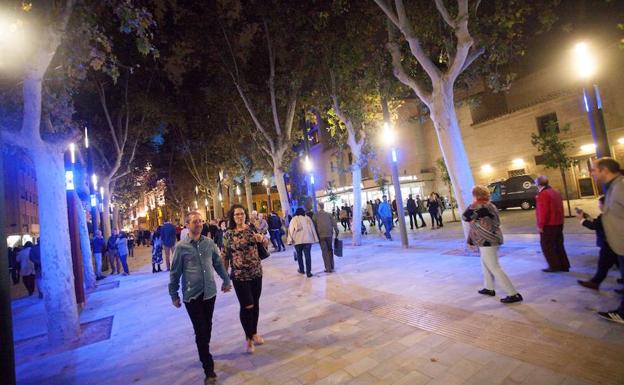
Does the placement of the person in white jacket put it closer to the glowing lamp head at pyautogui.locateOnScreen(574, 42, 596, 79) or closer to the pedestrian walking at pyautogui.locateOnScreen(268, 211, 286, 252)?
the glowing lamp head at pyautogui.locateOnScreen(574, 42, 596, 79)

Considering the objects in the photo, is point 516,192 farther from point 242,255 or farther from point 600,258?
point 242,255

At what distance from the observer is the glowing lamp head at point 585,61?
243 inches

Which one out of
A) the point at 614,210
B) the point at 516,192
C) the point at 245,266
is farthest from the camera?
the point at 516,192

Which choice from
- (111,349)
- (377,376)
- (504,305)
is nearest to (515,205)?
(504,305)

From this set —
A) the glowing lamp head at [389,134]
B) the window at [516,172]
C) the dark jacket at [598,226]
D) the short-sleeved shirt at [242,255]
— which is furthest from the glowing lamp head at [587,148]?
the short-sleeved shirt at [242,255]

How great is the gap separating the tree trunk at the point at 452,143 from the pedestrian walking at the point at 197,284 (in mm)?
6835

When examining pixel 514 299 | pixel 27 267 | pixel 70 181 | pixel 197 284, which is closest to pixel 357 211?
pixel 514 299

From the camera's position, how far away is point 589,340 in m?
3.47

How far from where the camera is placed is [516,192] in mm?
19656

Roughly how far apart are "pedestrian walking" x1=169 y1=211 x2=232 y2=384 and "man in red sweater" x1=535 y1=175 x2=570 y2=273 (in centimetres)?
604

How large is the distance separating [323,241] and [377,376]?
531 cm

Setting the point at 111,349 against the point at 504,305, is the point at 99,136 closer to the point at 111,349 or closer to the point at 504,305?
the point at 111,349

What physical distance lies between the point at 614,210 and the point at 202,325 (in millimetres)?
5008

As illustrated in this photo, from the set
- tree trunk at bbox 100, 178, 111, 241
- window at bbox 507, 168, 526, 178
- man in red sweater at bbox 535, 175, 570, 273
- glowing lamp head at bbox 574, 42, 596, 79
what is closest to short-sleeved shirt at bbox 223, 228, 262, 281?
man in red sweater at bbox 535, 175, 570, 273
